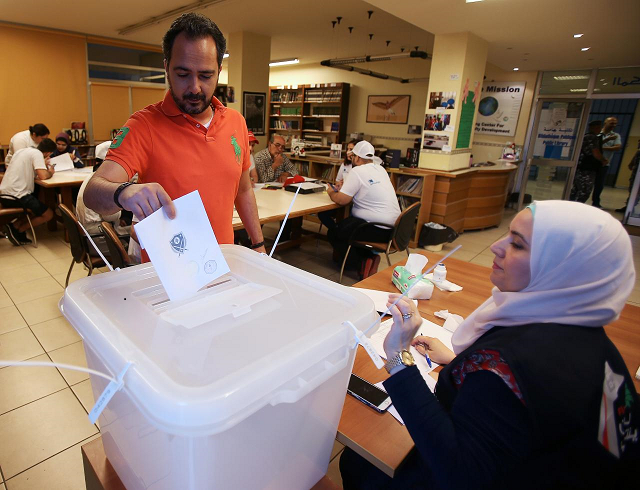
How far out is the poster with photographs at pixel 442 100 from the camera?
496 cm

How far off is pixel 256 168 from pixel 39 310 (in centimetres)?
268

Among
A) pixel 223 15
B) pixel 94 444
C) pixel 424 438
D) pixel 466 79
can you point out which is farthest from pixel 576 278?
pixel 223 15

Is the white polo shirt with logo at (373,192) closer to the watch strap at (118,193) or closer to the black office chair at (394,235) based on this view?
the black office chair at (394,235)

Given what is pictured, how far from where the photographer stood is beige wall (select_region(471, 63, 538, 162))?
7.70 m

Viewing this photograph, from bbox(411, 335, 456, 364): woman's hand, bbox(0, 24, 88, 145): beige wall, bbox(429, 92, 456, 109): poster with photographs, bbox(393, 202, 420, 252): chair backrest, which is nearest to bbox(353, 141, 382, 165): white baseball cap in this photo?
bbox(393, 202, 420, 252): chair backrest

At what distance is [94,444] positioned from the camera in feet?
2.98

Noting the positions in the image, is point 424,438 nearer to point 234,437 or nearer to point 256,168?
point 234,437

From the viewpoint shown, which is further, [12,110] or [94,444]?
[12,110]

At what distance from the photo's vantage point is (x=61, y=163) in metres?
4.77

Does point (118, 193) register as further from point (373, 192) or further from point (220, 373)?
point (373, 192)

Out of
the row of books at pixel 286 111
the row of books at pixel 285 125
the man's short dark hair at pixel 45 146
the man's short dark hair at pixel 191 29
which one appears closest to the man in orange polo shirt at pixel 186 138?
the man's short dark hair at pixel 191 29

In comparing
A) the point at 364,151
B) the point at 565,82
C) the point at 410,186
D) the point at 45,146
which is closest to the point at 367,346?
the point at 364,151

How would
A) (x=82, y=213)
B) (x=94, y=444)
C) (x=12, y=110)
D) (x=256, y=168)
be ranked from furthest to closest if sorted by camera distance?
(x=12, y=110), (x=256, y=168), (x=82, y=213), (x=94, y=444)

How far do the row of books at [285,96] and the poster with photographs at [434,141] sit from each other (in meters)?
6.18
